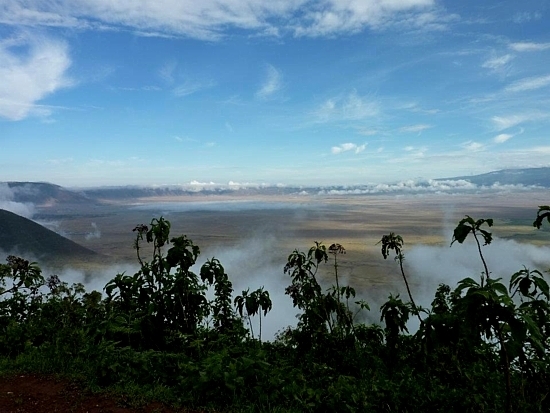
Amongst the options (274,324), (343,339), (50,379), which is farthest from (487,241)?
(274,324)

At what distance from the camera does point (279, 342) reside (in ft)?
41.0

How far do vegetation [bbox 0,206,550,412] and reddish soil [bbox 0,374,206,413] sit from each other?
0.91 feet

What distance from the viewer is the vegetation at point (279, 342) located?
4344 millimetres

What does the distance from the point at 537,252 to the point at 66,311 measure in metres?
205

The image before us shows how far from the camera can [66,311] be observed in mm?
9828

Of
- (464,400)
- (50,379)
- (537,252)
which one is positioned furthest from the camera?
(537,252)

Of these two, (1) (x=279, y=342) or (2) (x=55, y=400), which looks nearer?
(2) (x=55, y=400)

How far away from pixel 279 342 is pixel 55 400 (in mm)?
7580

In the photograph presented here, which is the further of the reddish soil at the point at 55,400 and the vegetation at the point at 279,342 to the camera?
the reddish soil at the point at 55,400

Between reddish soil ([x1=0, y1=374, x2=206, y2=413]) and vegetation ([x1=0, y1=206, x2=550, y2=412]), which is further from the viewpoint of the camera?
reddish soil ([x1=0, y1=374, x2=206, y2=413])

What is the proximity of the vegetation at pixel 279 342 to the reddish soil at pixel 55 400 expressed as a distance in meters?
0.28

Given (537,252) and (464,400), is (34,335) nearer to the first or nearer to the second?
(464,400)

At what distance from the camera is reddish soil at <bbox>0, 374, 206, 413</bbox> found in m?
5.96

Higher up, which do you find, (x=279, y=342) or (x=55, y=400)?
(x=55, y=400)
